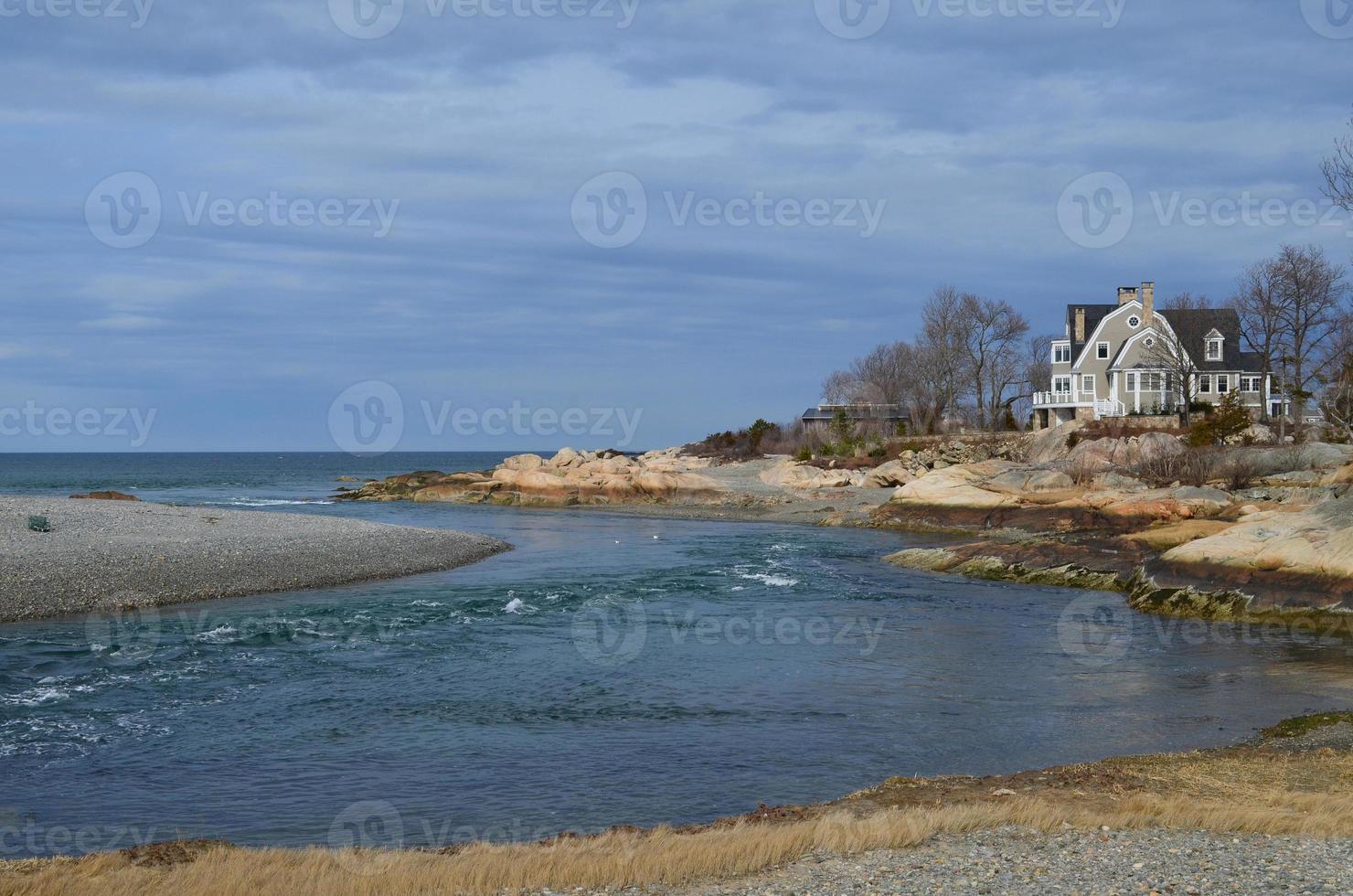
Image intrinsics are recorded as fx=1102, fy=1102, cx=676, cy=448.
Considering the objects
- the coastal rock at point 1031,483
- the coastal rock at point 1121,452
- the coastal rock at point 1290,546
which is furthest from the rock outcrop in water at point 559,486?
the coastal rock at point 1290,546

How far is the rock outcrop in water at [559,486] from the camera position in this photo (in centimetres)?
6656

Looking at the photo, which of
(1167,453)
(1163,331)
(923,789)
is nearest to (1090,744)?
(923,789)

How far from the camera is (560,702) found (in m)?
16.8

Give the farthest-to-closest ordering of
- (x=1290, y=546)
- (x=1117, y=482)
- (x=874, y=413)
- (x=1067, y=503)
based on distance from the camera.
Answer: (x=874, y=413) < (x=1117, y=482) < (x=1067, y=503) < (x=1290, y=546)

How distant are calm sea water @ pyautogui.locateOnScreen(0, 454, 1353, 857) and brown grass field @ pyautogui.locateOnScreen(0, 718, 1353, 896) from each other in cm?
137

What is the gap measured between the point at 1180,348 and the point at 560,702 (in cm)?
6083

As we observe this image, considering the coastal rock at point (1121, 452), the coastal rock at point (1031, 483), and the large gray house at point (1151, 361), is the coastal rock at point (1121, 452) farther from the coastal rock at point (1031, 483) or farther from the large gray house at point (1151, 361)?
the large gray house at point (1151, 361)

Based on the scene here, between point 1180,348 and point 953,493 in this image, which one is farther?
point 1180,348

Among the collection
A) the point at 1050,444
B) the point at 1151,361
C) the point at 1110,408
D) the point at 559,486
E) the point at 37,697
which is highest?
the point at 1151,361

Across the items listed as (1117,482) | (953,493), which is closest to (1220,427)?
(1117,482)

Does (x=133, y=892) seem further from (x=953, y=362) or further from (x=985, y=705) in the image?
(x=953, y=362)

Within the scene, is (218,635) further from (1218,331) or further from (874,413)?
(874,413)

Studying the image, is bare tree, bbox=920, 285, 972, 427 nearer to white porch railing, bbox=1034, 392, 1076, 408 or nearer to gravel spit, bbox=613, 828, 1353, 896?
white porch railing, bbox=1034, 392, 1076, 408

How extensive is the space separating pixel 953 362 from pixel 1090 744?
78.2m
